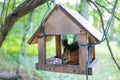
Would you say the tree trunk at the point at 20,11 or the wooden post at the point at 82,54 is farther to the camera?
the tree trunk at the point at 20,11

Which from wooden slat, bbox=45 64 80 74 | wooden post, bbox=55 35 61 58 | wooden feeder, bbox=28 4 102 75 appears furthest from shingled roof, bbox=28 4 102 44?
wooden post, bbox=55 35 61 58

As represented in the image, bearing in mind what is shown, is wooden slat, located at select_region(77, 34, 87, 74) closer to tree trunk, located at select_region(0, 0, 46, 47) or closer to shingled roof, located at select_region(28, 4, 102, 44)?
shingled roof, located at select_region(28, 4, 102, 44)

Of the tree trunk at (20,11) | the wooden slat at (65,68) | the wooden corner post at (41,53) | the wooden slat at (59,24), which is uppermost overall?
the tree trunk at (20,11)

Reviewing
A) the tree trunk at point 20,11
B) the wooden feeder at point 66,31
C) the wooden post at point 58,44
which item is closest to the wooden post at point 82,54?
the wooden feeder at point 66,31

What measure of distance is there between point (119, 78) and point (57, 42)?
8.38 ft

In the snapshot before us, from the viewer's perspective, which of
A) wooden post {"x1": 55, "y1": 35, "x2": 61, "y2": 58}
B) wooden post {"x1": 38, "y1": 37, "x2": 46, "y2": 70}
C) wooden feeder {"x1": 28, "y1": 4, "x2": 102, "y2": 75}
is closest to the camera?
wooden feeder {"x1": 28, "y1": 4, "x2": 102, "y2": 75}

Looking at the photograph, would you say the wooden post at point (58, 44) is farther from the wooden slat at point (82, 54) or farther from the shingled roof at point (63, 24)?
the wooden slat at point (82, 54)

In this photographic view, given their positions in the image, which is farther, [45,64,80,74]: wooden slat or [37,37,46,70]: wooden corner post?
[37,37,46,70]: wooden corner post

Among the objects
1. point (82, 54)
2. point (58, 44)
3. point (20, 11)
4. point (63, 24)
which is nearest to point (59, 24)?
point (63, 24)

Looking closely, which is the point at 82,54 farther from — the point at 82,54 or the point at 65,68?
the point at 65,68

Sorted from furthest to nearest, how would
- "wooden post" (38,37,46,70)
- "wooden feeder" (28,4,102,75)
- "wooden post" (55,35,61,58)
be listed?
"wooden post" (55,35,61,58) → "wooden post" (38,37,46,70) → "wooden feeder" (28,4,102,75)

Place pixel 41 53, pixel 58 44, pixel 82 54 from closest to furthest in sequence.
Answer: pixel 82 54 < pixel 41 53 < pixel 58 44

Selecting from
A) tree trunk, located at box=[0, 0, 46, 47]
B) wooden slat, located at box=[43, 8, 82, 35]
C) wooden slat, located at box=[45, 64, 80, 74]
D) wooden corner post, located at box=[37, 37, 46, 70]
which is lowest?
wooden slat, located at box=[45, 64, 80, 74]

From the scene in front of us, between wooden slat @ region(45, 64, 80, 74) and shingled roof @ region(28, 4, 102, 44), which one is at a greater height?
shingled roof @ region(28, 4, 102, 44)
